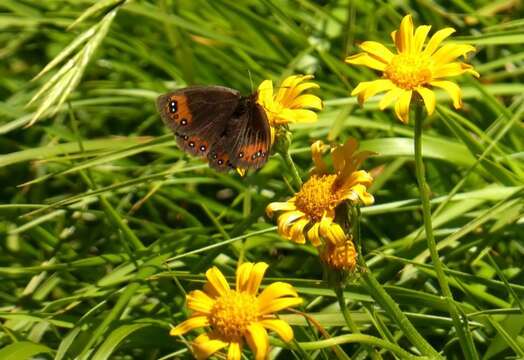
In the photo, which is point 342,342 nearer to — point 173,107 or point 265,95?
point 265,95

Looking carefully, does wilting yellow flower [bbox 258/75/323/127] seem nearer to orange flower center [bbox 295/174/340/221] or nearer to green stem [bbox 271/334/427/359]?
orange flower center [bbox 295/174/340/221]

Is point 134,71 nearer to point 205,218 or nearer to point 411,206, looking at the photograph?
point 205,218

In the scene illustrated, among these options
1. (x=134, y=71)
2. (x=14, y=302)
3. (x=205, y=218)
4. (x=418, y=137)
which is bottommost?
(x=14, y=302)

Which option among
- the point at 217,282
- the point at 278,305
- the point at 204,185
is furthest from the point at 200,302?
the point at 204,185

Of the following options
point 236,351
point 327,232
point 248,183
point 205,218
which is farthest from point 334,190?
point 205,218

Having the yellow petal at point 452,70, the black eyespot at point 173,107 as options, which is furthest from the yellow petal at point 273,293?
the black eyespot at point 173,107

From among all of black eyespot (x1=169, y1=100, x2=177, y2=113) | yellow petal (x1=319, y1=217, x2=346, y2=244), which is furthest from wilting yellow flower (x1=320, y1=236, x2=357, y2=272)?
black eyespot (x1=169, y1=100, x2=177, y2=113)

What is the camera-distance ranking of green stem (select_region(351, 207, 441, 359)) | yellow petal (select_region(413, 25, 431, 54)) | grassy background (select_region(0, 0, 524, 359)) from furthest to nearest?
grassy background (select_region(0, 0, 524, 359))
yellow petal (select_region(413, 25, 431, 54))
green stem (select_region(351, 207, 441, 359))
